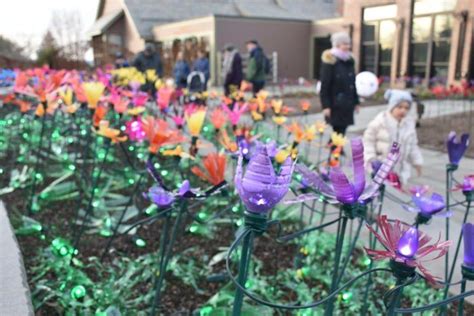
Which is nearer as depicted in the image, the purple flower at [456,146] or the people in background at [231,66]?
the purple flower at [456,146]

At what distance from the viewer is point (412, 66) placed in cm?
1706

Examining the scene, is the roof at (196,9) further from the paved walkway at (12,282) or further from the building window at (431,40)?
the paved walkway at (12,282)

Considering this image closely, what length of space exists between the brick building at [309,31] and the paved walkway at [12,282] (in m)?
7.75

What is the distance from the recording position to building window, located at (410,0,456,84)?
15.4 meters

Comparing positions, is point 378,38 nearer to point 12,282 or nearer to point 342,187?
point 12,282

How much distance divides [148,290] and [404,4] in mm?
16461

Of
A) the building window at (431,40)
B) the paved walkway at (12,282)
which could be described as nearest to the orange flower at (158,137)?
the paved walkway at (12,282)

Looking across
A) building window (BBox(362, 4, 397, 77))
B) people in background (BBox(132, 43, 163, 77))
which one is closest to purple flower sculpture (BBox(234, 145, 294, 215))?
people in background (BBox(132, 43, 163, 77))

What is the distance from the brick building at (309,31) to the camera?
15.5m

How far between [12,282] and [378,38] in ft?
59.8

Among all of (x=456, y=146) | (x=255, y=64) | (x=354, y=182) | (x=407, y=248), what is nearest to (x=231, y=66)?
(x=255, y=64)

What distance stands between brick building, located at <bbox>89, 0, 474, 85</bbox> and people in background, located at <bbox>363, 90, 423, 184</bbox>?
17.5ft

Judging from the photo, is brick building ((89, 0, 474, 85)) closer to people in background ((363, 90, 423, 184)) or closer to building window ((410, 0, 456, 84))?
building window ((410, 0, 456, 84))

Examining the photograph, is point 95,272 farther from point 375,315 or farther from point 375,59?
point 375,59
